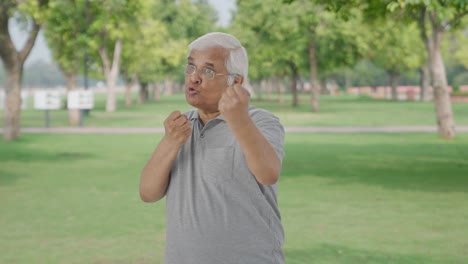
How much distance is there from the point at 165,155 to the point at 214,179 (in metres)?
0.20

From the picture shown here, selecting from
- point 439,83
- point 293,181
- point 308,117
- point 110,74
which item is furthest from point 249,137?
point 110,74

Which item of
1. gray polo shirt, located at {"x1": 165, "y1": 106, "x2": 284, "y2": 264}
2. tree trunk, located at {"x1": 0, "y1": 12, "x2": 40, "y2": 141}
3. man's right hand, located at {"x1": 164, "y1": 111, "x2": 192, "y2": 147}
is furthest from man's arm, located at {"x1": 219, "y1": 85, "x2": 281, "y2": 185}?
tree trunk, located at {"x1": 0, "y1": 12, "x2": 40, "y2": 141}

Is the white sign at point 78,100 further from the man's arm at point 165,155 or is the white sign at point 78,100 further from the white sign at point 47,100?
the man's arm at point 165,155

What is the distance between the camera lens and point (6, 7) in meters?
22.7

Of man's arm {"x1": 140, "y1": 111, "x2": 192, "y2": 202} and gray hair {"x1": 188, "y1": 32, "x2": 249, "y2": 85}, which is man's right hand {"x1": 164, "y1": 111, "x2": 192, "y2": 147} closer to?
man's arm {"x1": 140, "y1": 111, "x2": 192, "y2": 202}

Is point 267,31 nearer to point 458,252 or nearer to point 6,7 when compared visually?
point 6,7

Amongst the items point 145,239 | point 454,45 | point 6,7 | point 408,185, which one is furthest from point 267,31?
point 454,45

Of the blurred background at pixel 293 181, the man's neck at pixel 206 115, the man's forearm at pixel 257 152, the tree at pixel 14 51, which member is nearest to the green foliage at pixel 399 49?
the blurred background at pixel 293 181

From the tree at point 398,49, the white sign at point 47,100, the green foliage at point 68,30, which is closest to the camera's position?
the green foliage at point 68,30

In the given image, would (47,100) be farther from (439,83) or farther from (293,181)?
(293,181)

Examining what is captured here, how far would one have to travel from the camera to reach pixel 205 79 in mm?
2900

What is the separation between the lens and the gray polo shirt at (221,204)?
283 centimetres

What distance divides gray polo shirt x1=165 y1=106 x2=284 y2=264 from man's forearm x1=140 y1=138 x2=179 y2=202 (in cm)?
5

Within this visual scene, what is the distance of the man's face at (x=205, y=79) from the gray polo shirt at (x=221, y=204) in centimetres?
9
